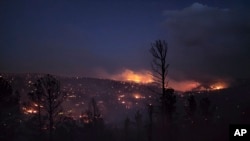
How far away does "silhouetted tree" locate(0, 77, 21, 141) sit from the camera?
115 feet

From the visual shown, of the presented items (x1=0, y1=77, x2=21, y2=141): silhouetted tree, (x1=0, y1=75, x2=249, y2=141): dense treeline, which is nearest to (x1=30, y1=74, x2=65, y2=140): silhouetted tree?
(x1=0, y1=75, x2=249, y2=141): dense treeline

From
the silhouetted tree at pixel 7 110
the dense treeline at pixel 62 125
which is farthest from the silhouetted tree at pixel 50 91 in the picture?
the silhouetted tree at pixel 7 110

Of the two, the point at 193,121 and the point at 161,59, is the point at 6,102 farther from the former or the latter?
the point at 193,121

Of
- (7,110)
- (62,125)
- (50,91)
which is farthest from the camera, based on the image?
(62,125)

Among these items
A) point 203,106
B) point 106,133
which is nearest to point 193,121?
point 203,106

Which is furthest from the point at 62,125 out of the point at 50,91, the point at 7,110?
the point at 50,91

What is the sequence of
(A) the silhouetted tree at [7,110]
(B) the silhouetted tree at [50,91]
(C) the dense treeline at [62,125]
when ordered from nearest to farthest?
(B) the silhouetted tree at [50,91] < (C) the dense treeline at [62,125] < (A) the silhouetted tree at [7,110]

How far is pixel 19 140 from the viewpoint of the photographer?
2005 inches

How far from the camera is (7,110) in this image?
129 feet

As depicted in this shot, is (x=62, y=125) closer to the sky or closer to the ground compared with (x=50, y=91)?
closer to the ground

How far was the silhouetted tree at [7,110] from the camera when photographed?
115 ft

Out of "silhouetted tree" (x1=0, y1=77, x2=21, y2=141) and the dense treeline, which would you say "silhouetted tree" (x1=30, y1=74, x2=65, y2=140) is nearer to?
the dense treeline

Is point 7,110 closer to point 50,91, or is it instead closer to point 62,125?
point 50,91

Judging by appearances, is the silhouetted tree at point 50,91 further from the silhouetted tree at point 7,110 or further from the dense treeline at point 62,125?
the silhouetted tree at point 7,110
